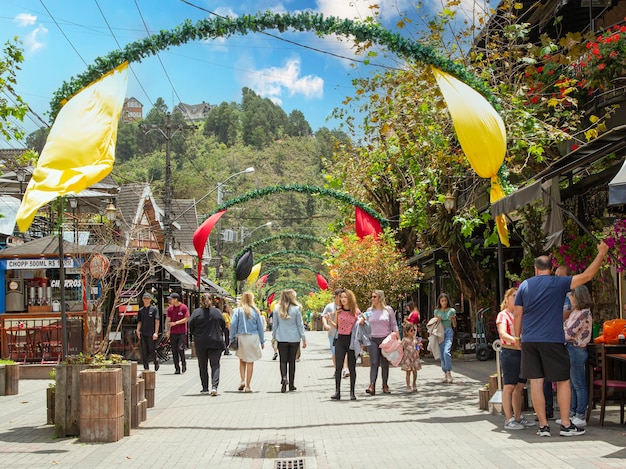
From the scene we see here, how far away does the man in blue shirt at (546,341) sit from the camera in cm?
885

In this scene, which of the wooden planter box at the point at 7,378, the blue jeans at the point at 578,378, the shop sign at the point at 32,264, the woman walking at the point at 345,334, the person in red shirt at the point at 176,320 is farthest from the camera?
the shop sign at the point at 32,264

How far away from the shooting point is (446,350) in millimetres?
15969

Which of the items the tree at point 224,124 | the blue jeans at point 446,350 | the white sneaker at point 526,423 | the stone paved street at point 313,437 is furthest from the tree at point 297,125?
the white sneaker at point 526,423

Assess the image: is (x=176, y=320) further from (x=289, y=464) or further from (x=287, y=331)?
(x=289, y=464)

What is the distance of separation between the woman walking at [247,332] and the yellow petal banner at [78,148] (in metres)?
5.17

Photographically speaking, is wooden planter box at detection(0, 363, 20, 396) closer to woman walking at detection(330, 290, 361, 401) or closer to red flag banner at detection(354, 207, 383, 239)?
woman walking at detection(330, 290, 361, 401)

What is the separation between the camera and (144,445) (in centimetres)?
926

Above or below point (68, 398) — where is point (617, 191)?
above

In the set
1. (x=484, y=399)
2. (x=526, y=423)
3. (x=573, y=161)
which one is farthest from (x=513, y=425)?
(x=573, y=161)

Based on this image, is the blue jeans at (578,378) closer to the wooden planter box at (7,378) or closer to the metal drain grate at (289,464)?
the metal drain grate at (289,464)

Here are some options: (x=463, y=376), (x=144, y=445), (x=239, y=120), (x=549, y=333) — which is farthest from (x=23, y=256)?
(x=239, y=120)

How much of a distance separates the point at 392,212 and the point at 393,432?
20008 mm

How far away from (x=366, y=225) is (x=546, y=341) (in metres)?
16.4

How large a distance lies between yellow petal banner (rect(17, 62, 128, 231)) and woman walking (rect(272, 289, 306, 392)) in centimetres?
539
